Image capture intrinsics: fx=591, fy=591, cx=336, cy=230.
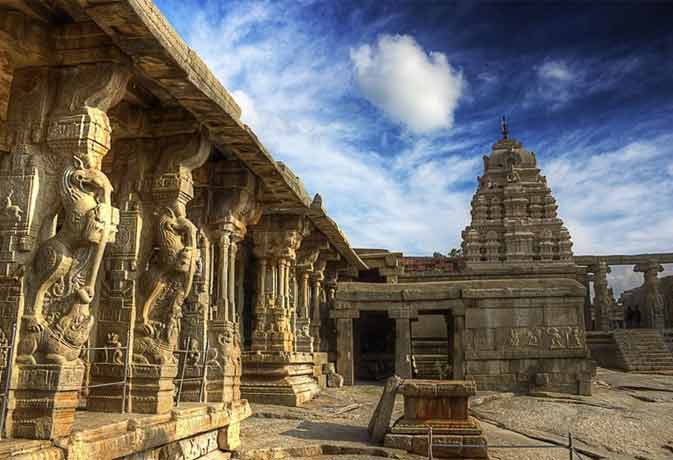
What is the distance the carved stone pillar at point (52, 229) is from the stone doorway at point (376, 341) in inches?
709

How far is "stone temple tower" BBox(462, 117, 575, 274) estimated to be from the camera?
38375 millimetres

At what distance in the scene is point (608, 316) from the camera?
34750 millimetres

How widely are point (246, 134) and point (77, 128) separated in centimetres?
235

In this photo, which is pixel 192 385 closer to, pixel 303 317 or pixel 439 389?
pixel 439 389

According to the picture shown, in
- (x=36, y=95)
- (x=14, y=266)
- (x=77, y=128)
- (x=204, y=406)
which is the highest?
(x=36, y=95)

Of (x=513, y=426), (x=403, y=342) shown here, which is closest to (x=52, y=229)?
(x=513, y=426)

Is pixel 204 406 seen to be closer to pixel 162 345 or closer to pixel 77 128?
pixel 162 345

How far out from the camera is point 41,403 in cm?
416

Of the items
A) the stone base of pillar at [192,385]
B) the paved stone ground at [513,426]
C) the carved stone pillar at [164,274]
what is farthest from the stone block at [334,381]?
the carved stone pillar at [164,274]

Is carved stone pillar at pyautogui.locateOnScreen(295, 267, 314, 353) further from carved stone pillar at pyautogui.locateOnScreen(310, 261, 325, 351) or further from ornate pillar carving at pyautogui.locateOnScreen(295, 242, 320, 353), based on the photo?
carved stone pillar at pyautogui.locateOnScreen(310, 261, 325, 351)

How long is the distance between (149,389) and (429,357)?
1811 centimetres

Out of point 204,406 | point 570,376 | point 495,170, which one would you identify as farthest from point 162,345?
point 495,170

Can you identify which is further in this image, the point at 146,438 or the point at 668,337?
the point at 668,337

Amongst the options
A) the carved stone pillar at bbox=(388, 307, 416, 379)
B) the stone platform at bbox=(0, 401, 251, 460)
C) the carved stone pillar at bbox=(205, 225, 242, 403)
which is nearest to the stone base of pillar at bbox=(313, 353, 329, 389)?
the carved stone pillar at bbox=(388, 307, 416, 379)
